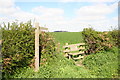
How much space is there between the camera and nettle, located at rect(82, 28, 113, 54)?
8766mm

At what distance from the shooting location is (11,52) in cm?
464

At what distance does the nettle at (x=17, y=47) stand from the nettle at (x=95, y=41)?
13.1 feet

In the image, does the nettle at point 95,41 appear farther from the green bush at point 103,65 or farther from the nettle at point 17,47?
the nettle at point 17,47

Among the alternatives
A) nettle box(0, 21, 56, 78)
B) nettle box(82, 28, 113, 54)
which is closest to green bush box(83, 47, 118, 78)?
nettle box(82, 28, 113, 54)

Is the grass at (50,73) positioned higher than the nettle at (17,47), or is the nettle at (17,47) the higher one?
the nettle at (17,47)

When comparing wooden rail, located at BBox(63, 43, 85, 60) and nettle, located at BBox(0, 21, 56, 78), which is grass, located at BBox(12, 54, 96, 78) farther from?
wooden rail, located at BBox(63, 43, 85, 60)

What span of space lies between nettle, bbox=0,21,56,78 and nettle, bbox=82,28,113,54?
3990mm

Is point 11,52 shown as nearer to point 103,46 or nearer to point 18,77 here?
point 18,77

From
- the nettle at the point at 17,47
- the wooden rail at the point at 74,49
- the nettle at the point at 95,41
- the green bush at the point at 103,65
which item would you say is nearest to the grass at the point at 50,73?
the nettle at the point at 17,47

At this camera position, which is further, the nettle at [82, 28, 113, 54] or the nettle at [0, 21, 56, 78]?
the nettle at [82, 28, 113, 54]

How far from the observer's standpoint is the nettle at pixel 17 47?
4590 mm

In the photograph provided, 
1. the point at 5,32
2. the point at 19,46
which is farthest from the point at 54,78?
the point at 5,32

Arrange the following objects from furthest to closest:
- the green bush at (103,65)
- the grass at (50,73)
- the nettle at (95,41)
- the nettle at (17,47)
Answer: the nettle at (95,41) < the green bush at (103,65) < the grass at (50,73) < the nettle at (17,47)

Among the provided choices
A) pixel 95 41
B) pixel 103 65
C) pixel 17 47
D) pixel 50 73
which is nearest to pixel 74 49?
pixel 95 41
